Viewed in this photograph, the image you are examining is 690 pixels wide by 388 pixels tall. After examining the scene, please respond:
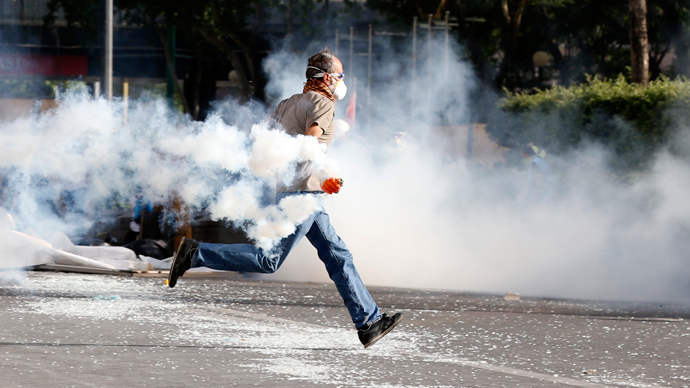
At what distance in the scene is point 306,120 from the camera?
5.09 m

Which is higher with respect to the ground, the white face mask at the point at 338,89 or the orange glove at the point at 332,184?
the white face mask at the point at 338,89

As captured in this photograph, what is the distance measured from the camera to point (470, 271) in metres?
9.64

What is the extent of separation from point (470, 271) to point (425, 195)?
4.35ft

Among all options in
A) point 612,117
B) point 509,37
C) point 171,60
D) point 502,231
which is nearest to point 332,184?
point 502,231

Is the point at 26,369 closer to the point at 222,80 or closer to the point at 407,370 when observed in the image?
the point at 407,370

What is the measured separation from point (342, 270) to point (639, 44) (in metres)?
12.0

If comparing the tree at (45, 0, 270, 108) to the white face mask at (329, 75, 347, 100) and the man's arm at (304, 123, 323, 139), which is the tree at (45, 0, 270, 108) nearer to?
the white face mask at (329, 75, 347, 100)

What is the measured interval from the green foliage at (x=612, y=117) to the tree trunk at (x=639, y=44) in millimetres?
1612

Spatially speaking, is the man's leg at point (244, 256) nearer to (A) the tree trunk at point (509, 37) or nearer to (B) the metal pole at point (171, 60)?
(B) the metal pole at point (171, 60)

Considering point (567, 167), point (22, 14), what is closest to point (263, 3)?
point (22, 14)

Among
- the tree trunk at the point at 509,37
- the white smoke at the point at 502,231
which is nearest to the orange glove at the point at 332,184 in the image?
the white smoke at the point at 502,231

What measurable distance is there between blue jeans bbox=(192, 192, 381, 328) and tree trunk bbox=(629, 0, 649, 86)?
11605 millimetres

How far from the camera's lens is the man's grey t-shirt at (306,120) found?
507 centimetres

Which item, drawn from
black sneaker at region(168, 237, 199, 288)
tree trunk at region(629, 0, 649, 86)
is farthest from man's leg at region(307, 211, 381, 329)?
tree trunk at region(629, 0, 649, 86)
